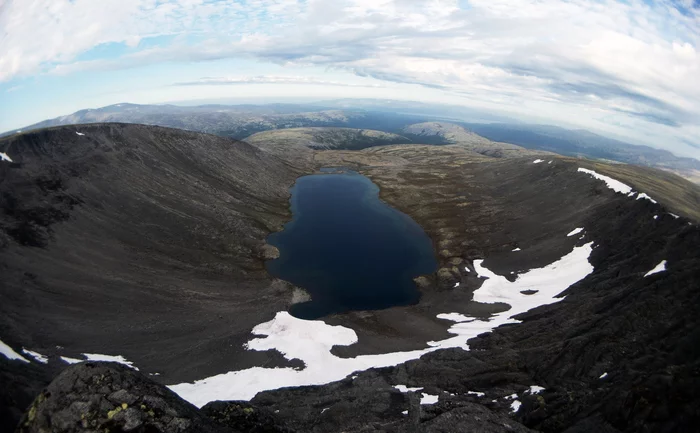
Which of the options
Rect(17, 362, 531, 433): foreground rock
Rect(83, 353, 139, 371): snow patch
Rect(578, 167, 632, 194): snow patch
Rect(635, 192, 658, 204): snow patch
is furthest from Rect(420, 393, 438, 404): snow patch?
Rect(578, 167, 632, 194): snow patch

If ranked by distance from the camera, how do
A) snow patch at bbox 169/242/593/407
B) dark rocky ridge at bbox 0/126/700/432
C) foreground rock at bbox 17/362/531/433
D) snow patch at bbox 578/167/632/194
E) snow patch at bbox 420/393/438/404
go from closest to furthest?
foreground rock at bbox 17/362/531/433, dark rocky ridge at bbox 0/126/700/432, snow patch at bbox 420/393/438/404, snow patch at bbox 169/242/593/407, snow patch at bbox 578/167/632/194

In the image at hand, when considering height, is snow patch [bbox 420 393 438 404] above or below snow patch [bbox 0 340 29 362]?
below

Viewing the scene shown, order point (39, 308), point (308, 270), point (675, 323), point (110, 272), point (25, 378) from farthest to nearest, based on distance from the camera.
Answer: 1. point (308, 270)
2. point (110, 272)
3. point (39, 308)
4. point (675, 323)
5. point (25, 378)

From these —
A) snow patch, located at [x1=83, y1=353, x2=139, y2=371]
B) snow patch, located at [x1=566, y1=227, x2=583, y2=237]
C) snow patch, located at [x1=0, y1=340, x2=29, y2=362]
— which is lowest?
snow patch, located at [x1=83, y1=353, x2=139, y2=371]

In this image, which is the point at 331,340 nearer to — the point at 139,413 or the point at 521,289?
the point at 521,289

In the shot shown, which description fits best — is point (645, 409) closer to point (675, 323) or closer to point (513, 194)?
point (675, 323)

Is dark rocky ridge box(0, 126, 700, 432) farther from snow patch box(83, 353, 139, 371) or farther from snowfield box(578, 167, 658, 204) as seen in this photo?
snowfield box(578, 167, 658, 204)

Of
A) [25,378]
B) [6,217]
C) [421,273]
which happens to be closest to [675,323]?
[421,273]
